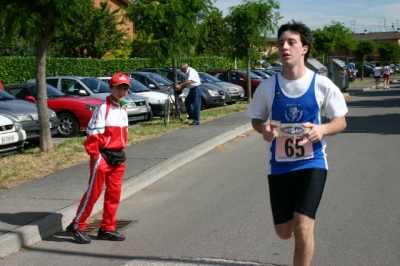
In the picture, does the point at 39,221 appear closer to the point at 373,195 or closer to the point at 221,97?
the point at 373,195

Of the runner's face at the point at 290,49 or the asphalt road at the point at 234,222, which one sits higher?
the runner's face at the point at 290,49

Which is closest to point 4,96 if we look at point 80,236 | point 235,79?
point 80,236

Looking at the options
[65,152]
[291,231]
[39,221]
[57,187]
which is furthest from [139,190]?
[291,231]

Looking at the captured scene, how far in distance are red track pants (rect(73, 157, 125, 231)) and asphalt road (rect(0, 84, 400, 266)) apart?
A: 0.80 ft

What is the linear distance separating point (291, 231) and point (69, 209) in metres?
3.59

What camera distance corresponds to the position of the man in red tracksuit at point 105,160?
6422 millimetres

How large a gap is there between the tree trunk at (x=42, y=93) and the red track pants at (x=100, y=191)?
5541mm

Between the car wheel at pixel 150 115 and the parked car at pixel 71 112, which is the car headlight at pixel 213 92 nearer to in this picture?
the car wheel at pixel 150 115

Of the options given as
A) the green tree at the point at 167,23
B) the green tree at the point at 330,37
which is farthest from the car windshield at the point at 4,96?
the green tree at the point at 330,37

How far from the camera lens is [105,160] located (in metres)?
6.48

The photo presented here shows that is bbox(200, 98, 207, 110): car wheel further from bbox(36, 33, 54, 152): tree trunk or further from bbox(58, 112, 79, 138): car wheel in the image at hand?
bbox(36, 33, 54, 152): tree trunk

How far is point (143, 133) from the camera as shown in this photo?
15469mm

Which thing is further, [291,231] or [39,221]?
[39,221]

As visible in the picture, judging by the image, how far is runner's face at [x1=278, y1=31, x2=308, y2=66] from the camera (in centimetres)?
446
